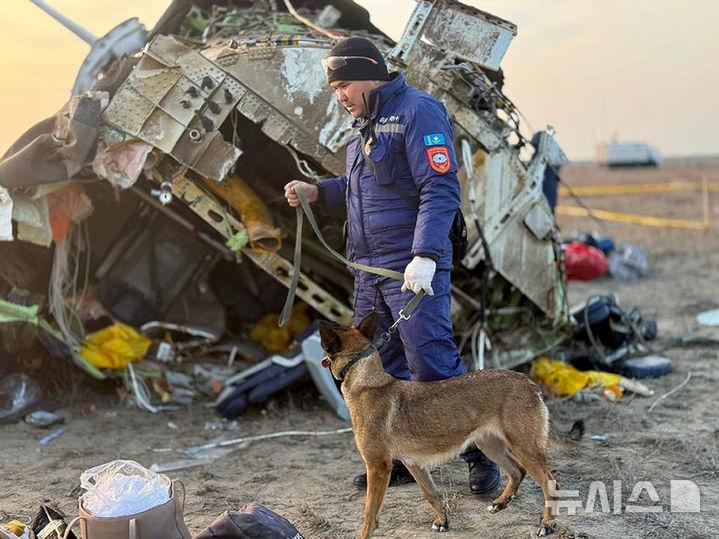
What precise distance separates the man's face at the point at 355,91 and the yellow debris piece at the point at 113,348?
314cm

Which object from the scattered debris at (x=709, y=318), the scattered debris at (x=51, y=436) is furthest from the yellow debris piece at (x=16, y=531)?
the scattered debris at (x=709, y=318)

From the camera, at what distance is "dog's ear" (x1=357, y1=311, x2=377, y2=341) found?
148 inches

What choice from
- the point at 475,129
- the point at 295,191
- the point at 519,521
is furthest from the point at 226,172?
the point at 519,521

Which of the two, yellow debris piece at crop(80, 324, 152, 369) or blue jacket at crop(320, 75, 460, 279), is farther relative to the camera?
yellow debris piece at crop(80, 324, 152, 369)

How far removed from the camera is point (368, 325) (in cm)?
378

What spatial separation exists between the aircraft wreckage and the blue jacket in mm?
1551

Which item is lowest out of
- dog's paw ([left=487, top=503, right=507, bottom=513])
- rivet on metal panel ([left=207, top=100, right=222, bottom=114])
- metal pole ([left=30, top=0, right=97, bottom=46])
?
dog's paw ([left=487, top=503, right=507, bottom=513])

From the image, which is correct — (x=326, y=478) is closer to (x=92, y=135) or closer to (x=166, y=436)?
(x=166, y=436)

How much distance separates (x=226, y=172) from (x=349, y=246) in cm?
151

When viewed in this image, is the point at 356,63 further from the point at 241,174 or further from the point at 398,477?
the point at 241,174

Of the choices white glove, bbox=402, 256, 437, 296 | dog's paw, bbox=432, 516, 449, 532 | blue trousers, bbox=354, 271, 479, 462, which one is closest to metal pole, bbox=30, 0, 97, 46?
blue trousers, bbox=354, 271, 479, 462

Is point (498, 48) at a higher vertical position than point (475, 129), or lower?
higher

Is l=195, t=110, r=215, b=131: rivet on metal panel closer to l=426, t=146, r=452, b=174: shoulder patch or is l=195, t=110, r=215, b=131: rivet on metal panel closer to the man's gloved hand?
the man's gloved hand

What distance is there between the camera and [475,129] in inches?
236
